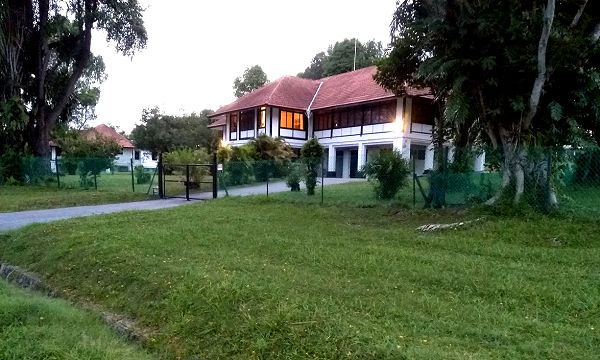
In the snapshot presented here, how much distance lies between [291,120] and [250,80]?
19.4m

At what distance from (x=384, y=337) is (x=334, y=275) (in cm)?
188

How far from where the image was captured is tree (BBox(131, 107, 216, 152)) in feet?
146

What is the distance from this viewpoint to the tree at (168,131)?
4456 cm

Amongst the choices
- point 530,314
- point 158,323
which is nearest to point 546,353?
point 530,314

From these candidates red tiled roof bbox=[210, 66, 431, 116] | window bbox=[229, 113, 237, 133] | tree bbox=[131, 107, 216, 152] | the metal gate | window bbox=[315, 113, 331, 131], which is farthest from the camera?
tree bbox=[131, 107, 216, 152]

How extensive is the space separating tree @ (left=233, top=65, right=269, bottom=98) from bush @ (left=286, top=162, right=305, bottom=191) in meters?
34.4

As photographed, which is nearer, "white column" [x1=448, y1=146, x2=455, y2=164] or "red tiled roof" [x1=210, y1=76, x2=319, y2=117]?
"white column" [x1=448, y1=146, x2=455, y2=164]

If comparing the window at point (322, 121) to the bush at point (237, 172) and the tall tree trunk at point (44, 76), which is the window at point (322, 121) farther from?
the tall tree trunk at point (44, 76)

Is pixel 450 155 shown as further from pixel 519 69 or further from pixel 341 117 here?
pixel 341 117

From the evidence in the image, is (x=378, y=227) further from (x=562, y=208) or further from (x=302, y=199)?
(x=302, y=199)

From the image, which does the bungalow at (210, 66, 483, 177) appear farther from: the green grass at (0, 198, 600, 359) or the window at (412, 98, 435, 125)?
the green grass at (0, 198, 600, 359)

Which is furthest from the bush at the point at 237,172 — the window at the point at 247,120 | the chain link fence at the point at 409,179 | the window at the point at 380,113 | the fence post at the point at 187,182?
the window at the point at 247,120

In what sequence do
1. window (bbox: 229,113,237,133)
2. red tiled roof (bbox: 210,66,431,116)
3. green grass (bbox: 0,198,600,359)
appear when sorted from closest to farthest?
1. green grass (bbox: 0,198,600,359)
2. red tiled roof (bbox: 210,66,431,116)
3. window (bbox: 229,113,237,133)

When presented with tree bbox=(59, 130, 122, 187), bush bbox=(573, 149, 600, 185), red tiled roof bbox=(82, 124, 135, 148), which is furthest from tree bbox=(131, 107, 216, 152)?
bush bbox=(573, 149, 600, 185)
